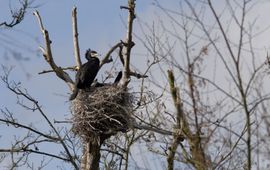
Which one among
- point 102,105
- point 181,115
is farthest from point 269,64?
point 102,105

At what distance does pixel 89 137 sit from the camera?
923 centimetres

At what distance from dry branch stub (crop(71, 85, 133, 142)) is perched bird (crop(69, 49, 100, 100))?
29cm

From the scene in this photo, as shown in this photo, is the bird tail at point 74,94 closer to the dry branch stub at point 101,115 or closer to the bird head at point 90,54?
the dry branch stub at point 101,115

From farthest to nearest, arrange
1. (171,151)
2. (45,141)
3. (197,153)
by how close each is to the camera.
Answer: (45,141), (171,151), (197,153)

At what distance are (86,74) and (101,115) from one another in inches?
37.9

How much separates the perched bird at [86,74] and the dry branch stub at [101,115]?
0.29 m

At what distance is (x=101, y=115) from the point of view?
9.18 meters

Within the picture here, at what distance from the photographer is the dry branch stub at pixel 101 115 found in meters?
9.19

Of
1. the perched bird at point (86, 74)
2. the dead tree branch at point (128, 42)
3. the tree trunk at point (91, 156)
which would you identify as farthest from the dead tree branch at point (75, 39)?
the tree trunk at point (91, 156)

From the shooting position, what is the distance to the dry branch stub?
362 inches

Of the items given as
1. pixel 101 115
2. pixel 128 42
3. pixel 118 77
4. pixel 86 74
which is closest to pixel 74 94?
pixel 86 74

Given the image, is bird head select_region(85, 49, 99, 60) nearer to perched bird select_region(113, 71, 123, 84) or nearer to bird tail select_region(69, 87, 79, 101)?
perched bird select_region(113, 71, 123, 84)

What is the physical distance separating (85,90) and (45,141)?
3.26ft

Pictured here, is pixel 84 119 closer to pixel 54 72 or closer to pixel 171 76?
pixel 54 72
